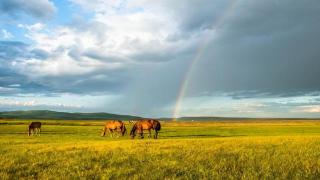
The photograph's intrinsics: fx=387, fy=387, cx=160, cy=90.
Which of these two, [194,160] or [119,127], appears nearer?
[194,160]

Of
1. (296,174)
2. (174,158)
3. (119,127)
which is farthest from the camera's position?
(119,127)

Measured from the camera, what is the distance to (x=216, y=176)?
47.7 ft

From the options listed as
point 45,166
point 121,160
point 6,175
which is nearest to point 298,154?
point 121,160

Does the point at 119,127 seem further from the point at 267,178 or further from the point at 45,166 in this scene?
the point at 267,178

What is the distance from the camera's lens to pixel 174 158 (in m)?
19.7

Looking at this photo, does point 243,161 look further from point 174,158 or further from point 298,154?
point 298,154

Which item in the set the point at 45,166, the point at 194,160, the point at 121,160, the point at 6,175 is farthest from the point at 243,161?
the point at 6,175

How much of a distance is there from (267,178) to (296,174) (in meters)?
1.51

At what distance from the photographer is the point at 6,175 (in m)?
14.6

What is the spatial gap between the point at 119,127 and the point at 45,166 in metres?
41.1

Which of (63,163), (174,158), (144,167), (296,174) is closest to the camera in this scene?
(296,174)

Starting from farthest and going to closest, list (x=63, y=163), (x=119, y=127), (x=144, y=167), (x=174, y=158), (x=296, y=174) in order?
(x=119, y=127) < (x=174, y=158) < (x=63, y=163) < (x=144, y=167) < (x=296, y=174)

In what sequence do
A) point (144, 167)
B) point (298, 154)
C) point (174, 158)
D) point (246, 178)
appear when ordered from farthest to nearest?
1. point (298, 154)
2. point (174, 158)
3. point (144, 167)
4. point (246, 178)

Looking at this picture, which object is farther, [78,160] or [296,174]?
[78,160]
